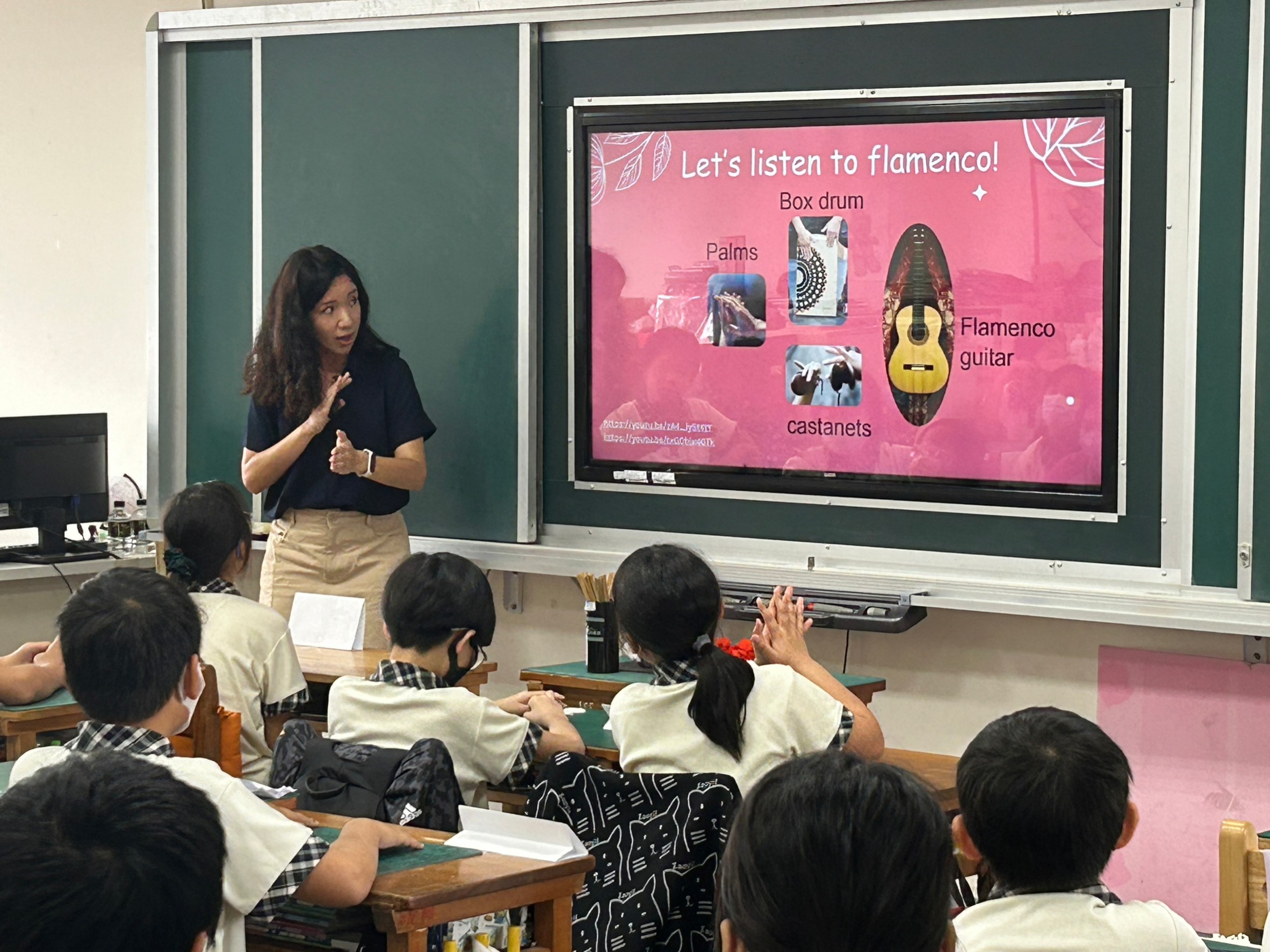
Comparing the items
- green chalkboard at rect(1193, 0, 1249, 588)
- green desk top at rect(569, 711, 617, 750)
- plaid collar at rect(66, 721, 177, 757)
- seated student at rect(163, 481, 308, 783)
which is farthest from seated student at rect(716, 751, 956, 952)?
green chalkboard at rect(1193, 0, 1249, 588)

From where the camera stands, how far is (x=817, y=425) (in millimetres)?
4547

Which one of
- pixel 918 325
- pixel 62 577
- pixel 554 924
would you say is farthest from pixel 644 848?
pixel 62 577

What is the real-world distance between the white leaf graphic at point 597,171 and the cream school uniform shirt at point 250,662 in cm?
196

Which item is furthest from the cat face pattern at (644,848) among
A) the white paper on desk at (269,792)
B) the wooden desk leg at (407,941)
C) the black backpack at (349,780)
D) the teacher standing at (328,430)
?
the teacher standing at (328,430)

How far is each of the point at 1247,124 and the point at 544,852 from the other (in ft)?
8.92

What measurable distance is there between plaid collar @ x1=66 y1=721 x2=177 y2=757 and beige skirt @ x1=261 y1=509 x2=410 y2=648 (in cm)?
250

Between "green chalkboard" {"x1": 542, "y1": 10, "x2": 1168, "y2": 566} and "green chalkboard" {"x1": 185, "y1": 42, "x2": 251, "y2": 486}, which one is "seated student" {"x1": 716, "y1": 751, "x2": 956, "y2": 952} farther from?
"green chalkboard" {"x1": 185, "y1": 42, "x2": 251, "y2": 486}

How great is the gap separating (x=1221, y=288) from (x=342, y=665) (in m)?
2.40

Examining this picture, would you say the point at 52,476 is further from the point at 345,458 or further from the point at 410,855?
the point at 410,855

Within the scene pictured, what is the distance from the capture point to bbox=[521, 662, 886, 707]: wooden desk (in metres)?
3.69

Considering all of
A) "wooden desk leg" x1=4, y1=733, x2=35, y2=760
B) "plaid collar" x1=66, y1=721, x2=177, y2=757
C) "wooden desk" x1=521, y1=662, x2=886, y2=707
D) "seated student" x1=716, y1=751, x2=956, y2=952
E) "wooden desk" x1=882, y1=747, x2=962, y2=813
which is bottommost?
"wooden desk leg" x1=4, y1=733, x2=35, y2=760

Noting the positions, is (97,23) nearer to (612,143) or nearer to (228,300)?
(228,300)

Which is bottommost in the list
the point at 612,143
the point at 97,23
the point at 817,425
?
the point at 817,425

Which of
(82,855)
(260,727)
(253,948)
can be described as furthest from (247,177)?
(82,855)
